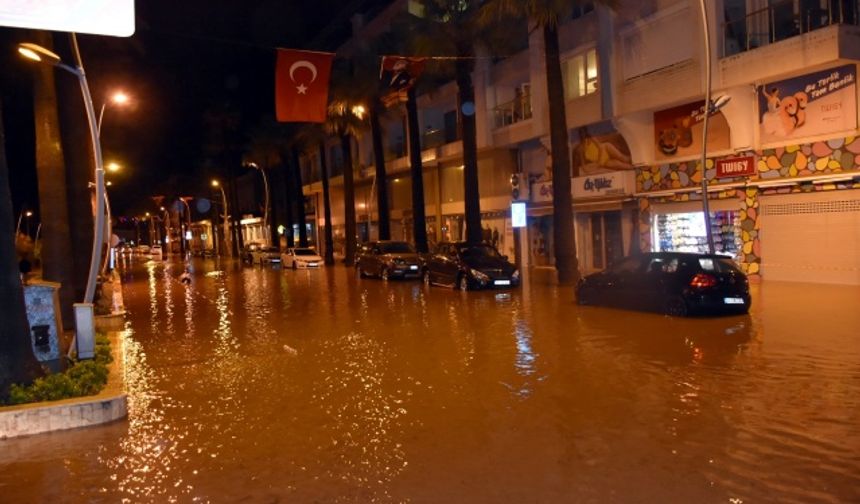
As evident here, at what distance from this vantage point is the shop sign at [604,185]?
27.5 m

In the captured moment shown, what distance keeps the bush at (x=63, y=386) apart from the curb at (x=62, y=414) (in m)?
0.17

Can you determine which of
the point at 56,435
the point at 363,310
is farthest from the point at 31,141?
the point at 56,435

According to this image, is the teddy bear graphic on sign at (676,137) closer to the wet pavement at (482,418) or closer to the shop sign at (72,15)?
the wet pavement at (482,418)

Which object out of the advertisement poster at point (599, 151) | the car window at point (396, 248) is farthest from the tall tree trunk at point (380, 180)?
the advertisement poster at point (599, 151)

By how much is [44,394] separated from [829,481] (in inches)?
304

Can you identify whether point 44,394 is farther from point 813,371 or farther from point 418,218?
point 418,218

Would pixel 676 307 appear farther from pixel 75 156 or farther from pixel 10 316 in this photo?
pixel 75 156

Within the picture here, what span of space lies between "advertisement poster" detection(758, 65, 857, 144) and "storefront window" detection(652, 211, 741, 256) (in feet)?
9.93

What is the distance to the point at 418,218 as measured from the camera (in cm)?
3600

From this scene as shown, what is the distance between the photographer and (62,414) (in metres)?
8.10

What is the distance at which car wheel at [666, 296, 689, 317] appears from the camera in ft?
51.4

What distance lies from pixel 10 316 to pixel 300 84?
36.5 feet

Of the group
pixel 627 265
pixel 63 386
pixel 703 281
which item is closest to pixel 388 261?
pixel 627 265

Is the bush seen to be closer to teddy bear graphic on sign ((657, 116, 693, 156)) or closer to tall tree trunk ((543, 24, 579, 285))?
tall tree trunk ((543, 24, 579, 285))
